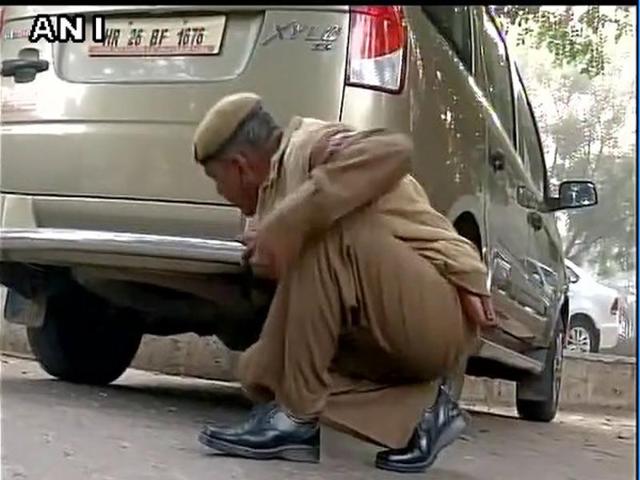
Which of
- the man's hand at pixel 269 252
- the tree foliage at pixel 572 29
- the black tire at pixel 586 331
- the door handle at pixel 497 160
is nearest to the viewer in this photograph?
the tree foliage at pixel 572 29

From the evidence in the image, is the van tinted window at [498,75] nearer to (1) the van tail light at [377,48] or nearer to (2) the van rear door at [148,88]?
(1) the van tail light at [377,48]

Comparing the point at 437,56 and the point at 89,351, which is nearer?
the point at 437,56

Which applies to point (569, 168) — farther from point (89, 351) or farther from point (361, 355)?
point (89, 351)

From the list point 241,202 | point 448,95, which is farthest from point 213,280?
point 448,95

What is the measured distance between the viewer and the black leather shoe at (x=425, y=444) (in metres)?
2.41

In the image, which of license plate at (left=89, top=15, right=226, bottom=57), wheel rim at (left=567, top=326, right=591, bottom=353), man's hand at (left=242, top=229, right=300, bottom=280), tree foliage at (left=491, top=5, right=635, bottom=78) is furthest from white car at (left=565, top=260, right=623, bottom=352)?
license plate at (left=89, top=15, right=226, bottom=57)

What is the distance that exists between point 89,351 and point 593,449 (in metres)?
1.04

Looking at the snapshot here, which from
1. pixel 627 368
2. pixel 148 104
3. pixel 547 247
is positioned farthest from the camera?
pixel 547 247

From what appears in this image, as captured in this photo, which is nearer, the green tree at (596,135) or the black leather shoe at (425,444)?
the green tree at (596,135)

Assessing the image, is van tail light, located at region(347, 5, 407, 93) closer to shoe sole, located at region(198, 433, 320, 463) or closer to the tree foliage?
the tree foliage

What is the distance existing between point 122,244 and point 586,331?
3.01 feet

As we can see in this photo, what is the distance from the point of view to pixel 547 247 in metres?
2.71

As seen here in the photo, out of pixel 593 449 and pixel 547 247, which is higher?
pixel 547 247

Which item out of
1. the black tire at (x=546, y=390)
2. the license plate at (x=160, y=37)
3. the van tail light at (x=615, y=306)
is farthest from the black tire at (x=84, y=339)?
the van tail light at (x=615, y=306)
